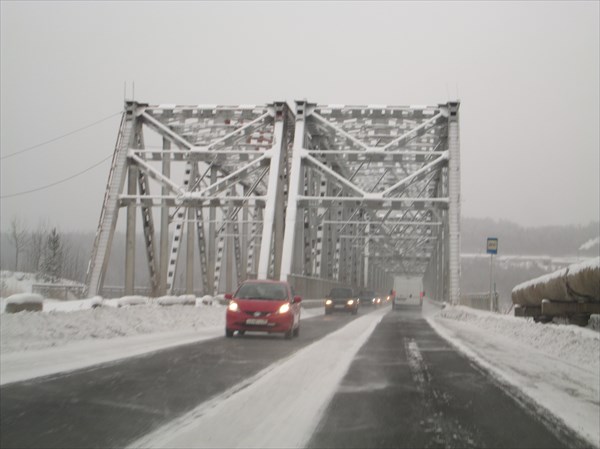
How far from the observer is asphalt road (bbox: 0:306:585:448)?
20.0 ft

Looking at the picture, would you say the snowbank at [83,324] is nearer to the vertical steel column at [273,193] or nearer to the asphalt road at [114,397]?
the asphalt road at [114,397]

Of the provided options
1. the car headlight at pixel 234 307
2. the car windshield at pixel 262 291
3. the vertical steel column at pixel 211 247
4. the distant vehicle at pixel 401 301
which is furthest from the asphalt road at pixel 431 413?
the distant vehicle at pixel 401 301

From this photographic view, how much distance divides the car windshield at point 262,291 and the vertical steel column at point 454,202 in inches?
855

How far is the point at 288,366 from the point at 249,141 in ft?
123

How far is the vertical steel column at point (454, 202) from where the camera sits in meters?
39.1

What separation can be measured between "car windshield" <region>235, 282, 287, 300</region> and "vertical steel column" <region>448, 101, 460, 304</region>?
71.3 ft

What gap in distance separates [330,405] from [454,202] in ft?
107

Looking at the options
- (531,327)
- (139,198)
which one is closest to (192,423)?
(531,327)

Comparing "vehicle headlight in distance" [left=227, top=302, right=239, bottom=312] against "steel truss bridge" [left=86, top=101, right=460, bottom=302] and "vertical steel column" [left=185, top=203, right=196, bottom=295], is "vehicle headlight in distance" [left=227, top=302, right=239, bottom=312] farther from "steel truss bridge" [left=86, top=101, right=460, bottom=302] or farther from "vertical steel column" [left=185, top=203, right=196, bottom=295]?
"vertical steel column" [left=185, top=203, right=196, bottom=295]

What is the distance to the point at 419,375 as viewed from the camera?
10.8 metres

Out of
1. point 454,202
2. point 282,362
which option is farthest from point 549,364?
point 454,202

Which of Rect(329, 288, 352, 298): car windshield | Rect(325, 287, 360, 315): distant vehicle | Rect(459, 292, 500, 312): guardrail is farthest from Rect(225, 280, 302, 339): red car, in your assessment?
Rect(329, 288, 352, 298): car windshield

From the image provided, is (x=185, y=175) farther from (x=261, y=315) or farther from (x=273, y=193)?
(x=261, y=315)

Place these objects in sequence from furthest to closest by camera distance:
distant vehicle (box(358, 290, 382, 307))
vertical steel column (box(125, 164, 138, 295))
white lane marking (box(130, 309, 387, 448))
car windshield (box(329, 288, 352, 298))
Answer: distant vehicle (box(358, 290, 382, 307)) → car windshield (box(329, 288, 352, 298)) → vertical steel column (box(125, 164, 138, 295)) → white lane marking (box(130, 309, 387, 448))
